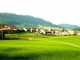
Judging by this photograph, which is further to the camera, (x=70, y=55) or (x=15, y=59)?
(x=70, y=55)

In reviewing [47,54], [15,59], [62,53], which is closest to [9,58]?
[15,59]

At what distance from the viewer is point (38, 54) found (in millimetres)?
29328

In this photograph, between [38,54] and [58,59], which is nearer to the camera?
[58,59]

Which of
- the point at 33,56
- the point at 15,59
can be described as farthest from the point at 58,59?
the point at 15,59

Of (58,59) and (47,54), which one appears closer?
(58,59)

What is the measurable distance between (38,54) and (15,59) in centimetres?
368

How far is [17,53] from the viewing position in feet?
97.9

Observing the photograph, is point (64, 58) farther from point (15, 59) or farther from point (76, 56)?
point (15, 59)

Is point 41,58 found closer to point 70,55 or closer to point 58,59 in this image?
point 58,59

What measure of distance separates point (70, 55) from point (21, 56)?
20.4 feet

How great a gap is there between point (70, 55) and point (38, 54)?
401 centimetres

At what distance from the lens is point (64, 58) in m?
28.1

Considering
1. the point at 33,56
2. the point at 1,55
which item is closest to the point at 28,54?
the point at 33,56

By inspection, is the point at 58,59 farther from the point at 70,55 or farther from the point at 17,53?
the point at 17,53
